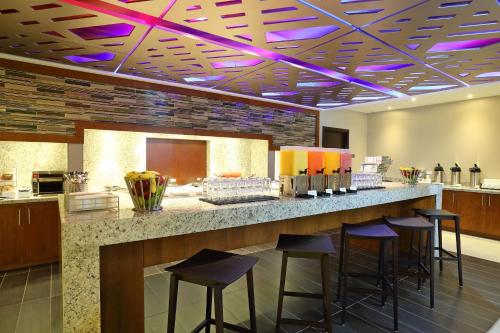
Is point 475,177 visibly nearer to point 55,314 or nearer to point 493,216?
point 493,216

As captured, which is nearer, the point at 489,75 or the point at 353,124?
the point at 489,75

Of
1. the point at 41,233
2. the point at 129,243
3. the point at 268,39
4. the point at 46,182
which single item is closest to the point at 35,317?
the point at 41,233

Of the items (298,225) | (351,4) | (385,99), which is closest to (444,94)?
(385,99)

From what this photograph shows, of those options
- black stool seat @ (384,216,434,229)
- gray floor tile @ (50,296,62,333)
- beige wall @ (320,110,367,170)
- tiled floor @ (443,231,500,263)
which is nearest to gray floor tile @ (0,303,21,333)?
gray floor tile @ (50,296,62,333)

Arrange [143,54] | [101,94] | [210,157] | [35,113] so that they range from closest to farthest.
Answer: [143,54] → [35,113] → [101,94] → [210,157]

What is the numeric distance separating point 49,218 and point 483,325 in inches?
194

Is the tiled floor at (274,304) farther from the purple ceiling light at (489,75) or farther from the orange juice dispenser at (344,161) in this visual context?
the purple ceiling light at (489,75)

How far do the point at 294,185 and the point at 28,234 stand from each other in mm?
3485

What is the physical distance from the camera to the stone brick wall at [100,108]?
3670mm

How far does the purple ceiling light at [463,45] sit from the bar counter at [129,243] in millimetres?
2324

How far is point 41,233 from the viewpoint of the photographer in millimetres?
3734

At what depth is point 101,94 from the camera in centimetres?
421

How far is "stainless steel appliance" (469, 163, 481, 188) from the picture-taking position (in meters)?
5.93

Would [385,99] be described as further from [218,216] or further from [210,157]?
[218,216]
